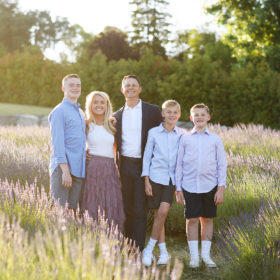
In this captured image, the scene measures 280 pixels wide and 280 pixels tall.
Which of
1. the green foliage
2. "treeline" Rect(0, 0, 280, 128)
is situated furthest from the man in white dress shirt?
the green foliage

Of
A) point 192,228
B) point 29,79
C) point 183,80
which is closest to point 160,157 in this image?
point 192,228

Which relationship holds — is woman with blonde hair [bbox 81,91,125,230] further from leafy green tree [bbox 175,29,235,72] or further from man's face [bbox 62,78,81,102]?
leafy green tree [bbox 175,29,235,72]

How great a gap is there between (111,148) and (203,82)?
13.9 meters

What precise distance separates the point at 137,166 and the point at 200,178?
28.4 inches

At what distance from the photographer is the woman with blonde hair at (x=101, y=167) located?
437 cm

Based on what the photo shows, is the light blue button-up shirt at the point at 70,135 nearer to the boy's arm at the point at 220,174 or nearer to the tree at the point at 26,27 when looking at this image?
the boy's arm at the point at 220,174

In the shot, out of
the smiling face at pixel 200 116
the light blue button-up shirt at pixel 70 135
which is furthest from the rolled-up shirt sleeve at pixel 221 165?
the light blue button-up shirt at pixel 70 135

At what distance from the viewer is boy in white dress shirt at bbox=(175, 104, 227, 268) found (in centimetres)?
432

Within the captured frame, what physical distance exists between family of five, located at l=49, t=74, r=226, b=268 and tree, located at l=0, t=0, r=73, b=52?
41.0 metres

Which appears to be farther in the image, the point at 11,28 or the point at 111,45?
the point at 11,28

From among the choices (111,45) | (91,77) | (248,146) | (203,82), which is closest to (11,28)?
(111,45)

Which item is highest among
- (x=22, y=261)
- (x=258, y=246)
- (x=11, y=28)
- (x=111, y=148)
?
(x=11, y=28)

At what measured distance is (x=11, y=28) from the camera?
1816 inches

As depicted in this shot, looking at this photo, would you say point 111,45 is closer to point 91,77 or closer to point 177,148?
point 91,77
